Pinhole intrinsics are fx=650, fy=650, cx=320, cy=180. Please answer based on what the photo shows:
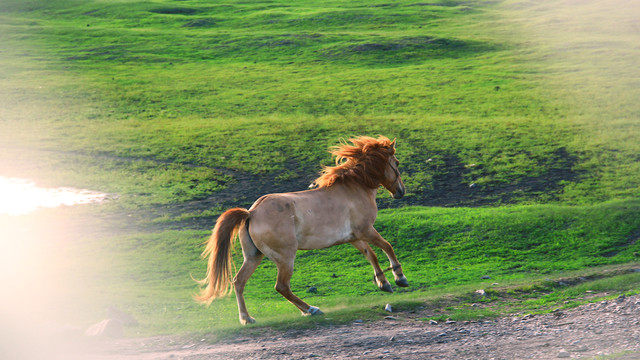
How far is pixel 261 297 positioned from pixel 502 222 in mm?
6595

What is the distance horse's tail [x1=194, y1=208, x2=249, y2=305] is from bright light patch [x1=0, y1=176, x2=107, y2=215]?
427 inches

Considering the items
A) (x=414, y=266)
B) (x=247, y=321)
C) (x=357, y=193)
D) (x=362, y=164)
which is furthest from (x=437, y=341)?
(x=414, y=266)

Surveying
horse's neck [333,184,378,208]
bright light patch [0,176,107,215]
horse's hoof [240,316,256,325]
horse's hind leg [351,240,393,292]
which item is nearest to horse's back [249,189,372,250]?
horse's neck [333,184,378,208]

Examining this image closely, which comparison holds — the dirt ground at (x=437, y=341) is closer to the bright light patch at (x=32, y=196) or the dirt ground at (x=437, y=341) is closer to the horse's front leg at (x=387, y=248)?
the horse's front leg at (x=387, y=248)

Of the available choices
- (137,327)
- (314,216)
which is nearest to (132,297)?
(137,327)

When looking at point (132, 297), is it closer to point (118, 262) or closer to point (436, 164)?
point (118, 262)

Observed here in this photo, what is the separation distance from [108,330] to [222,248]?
79.6 inches

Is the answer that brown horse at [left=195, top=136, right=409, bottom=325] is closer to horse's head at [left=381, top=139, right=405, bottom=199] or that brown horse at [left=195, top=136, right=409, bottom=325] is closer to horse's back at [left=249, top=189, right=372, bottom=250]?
horse's back at [left=249, top=189, right=372, bottom=250]

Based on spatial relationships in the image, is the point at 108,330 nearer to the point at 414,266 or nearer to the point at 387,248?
the point at 387,248

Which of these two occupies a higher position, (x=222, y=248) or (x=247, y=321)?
(x=222, y=248)

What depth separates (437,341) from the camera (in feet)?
27.5

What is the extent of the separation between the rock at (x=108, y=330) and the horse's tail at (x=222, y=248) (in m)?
1.28

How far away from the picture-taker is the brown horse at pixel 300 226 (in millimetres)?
9297

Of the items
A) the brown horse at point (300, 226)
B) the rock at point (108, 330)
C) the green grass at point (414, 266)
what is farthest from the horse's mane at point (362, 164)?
the rock at point (108, 330)
